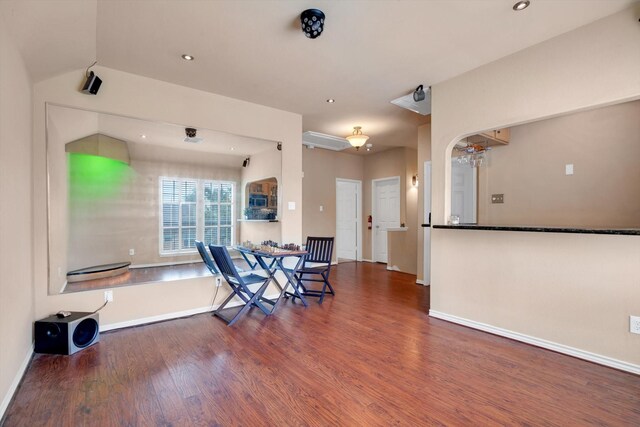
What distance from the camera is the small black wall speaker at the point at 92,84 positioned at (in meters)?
2.79

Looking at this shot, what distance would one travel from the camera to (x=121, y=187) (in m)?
3.23

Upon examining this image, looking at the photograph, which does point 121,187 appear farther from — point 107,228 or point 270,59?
point 270,59

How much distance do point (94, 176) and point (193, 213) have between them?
1041mm

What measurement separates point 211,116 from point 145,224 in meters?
1.49

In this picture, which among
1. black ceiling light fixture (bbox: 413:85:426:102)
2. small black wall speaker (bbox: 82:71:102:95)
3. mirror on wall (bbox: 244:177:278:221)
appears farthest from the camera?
mirror on wall (bbox: 244:177:278:221)

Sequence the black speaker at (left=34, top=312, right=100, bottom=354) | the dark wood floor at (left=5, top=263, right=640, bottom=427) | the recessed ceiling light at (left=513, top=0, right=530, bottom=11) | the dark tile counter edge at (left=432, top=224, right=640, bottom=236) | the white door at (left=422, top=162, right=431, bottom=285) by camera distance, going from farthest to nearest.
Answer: the white door at (left=422, top=162, right=431, bottom=285) < the black speaker at (left=34, top=312, right=100, bottom=354) < the dark tile counter edge at (left=432, top=224, right=640, bottom=236) < the recessed ceiling light at (left=513, top=0, right=530, bottom=11) < the dark wood floor at (left=5, top=263, right=640, bottom=427)

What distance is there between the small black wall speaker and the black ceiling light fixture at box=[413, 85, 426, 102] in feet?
10.8

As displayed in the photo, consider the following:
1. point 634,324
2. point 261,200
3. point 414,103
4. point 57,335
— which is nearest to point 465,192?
point 414,103

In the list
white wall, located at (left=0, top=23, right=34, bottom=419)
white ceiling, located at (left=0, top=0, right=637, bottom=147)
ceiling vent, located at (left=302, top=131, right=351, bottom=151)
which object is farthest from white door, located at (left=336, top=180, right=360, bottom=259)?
white wall, located at (left=0, top=23, right=34, bottom=419)

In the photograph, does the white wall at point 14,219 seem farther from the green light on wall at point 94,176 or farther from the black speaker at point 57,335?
the green light on wall at point 94,176

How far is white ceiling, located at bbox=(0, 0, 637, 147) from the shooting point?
7.06ft

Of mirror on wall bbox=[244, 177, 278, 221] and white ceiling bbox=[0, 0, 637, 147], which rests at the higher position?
white ceiling bbox=[0, 0, 637, 147]

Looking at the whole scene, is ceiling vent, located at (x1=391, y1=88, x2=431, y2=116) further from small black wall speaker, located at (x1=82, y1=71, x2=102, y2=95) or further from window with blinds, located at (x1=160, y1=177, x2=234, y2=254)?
small black wall speaker, located at (x1=82, y1=71, x2=102, y2=95)

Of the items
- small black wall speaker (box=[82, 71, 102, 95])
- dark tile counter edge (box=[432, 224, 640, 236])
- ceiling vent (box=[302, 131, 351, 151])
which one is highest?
ceiling vent (box=[302, 131, 351, 151])
